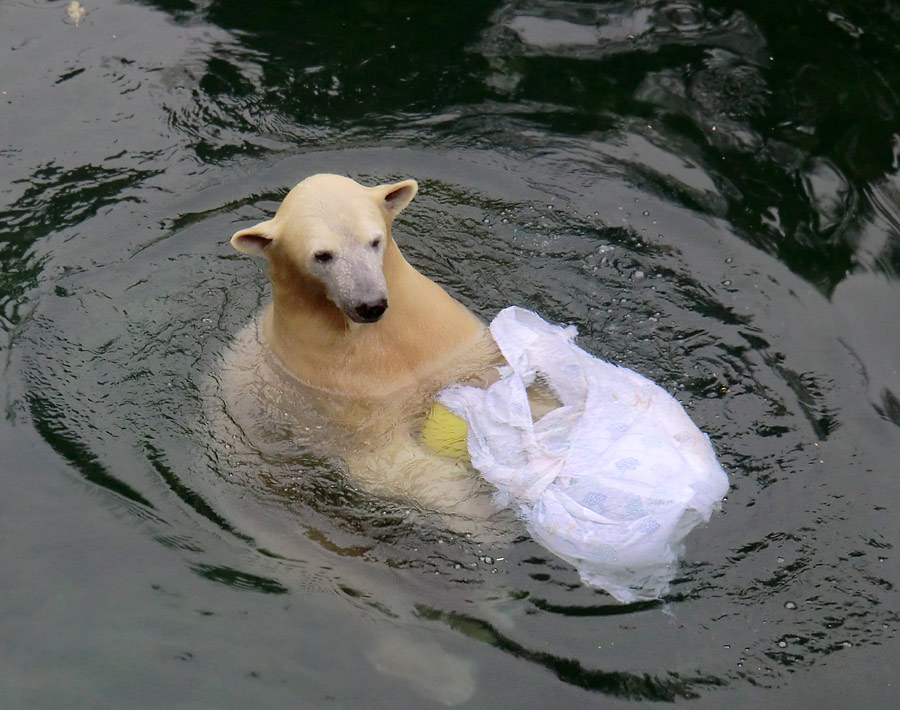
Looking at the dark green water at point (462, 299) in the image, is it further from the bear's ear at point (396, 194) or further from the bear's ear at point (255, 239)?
the bear's ear at point (396, 194)

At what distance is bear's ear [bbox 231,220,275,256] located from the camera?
5535 mm

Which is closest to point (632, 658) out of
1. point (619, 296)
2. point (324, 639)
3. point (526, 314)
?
point (324, 639)

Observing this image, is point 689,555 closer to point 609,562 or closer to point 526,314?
point 609,562

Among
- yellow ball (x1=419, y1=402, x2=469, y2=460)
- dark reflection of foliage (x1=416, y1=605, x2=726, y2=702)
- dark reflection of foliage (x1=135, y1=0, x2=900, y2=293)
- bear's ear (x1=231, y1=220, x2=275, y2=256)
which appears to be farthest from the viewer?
dark reflection of foliage (x1=135, y1=0, x2=900, y2=293)

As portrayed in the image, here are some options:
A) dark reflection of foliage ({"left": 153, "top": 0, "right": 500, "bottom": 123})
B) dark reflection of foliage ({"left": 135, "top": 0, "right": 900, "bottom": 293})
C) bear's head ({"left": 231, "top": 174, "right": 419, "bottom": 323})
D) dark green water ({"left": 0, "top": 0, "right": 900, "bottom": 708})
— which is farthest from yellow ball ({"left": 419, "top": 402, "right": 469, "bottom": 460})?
dark reflection of foliage ({"left": 153, "top": 0, "right": 500, "bottom": 123})

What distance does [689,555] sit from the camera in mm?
5508

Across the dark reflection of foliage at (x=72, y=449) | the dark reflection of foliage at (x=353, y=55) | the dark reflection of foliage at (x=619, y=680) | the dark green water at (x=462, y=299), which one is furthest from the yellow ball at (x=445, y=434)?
the dark reflection of foliage at (x=353, y=55)

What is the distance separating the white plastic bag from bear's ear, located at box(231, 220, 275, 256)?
126cm

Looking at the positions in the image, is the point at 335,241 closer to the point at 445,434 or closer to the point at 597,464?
the point at 445,434

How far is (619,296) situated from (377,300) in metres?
2.23

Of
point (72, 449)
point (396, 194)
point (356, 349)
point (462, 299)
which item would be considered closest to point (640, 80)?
point (462, 299)

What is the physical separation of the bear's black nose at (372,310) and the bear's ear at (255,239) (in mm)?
676

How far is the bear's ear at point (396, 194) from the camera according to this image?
562 cm

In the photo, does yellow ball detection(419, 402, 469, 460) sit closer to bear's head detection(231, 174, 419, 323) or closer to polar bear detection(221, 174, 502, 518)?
polar bear detection(221, 174, 502, 518)
